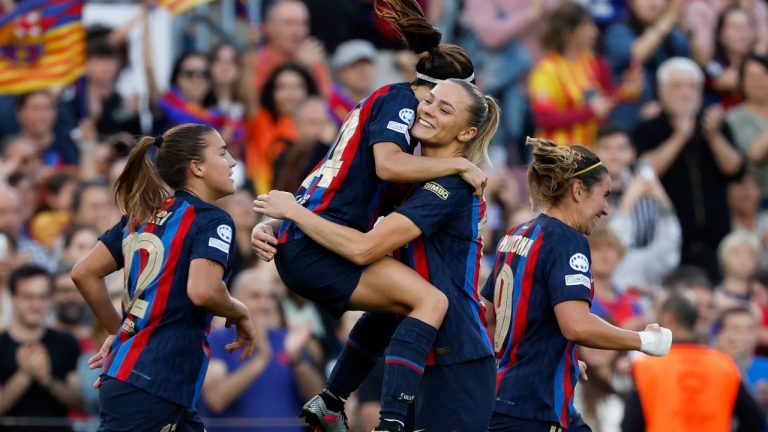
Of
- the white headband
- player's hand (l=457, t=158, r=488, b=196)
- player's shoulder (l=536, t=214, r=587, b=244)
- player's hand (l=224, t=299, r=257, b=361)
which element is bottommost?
player's hand (l=224, t=299, r=257, b=361)

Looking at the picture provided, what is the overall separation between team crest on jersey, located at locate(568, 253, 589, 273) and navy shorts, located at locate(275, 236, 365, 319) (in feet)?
3.37

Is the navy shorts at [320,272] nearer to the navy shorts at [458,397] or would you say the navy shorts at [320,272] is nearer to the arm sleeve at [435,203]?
the arm sleeve at [435,203]

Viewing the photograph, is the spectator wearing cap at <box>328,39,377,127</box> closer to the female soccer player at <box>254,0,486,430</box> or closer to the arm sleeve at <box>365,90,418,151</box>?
the female soccer player at <box>254,0,486,430</box>

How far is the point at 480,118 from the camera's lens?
7516mm

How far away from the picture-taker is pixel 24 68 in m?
12.9

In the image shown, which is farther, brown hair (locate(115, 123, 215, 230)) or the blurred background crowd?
the blurred background crowd

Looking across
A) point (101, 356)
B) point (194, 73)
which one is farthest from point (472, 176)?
point (194, 73)

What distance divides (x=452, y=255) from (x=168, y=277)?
1.39m

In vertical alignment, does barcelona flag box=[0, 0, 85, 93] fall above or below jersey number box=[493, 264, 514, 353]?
above

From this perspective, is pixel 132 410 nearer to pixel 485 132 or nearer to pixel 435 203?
pixel 435 203

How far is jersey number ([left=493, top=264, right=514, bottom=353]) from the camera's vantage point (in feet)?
24.8

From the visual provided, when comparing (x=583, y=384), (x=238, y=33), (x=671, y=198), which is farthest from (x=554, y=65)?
(x=583, y=384)

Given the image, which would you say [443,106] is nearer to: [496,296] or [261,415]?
[496,296]

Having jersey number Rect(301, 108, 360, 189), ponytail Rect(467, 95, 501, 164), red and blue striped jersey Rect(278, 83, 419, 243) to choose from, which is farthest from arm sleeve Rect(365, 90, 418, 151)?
ponytail Rect(467, 95, 501, 164)
